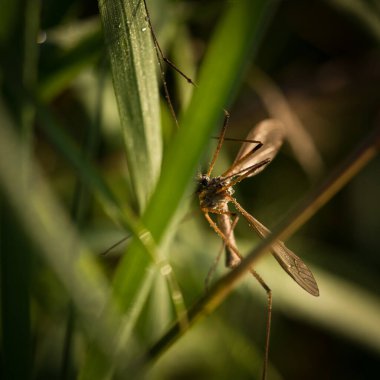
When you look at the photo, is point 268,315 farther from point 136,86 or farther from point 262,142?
point 136,86

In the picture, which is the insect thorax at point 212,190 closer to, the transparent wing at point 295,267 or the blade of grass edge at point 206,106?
the transparent wing at point 295,267

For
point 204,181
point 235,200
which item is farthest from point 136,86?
point 235,200

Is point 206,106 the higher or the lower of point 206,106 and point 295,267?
the higher

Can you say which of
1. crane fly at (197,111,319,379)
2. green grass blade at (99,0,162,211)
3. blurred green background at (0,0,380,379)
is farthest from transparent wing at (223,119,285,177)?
green grass blade at (99,0,162,211)

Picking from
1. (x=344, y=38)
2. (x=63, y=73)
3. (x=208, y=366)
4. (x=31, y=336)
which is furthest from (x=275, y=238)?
(x=344, y=38)

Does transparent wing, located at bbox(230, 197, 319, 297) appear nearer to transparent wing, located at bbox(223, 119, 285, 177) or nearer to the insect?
the insect

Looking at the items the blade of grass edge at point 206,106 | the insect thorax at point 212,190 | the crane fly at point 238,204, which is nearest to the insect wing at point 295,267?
the crane fly at point 238,204
